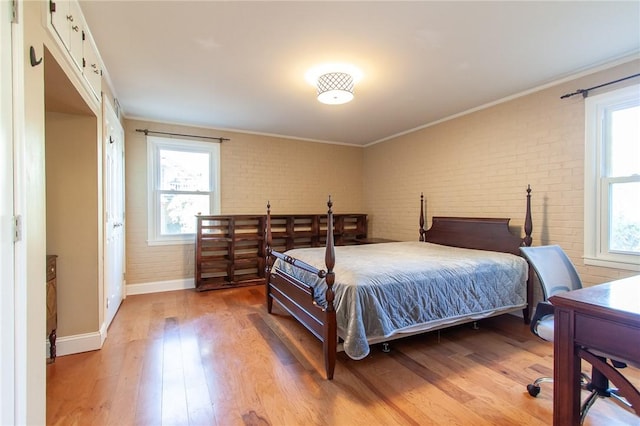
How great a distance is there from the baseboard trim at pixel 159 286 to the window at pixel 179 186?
0.59m

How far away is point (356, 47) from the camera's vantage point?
239cm

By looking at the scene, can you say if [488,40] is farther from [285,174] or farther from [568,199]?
[285,174]

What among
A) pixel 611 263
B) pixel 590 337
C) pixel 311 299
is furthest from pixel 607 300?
pixel 611 263

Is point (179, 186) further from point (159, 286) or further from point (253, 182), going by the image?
point (159, 286)

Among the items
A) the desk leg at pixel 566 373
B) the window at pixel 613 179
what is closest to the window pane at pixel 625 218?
the window at pixel 613 179

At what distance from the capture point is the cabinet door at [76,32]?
5.86 ft

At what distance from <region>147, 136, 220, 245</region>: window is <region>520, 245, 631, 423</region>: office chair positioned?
13.7 feet

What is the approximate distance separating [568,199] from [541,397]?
2006 mm

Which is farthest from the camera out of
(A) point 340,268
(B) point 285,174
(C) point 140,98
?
(B) point 285,174

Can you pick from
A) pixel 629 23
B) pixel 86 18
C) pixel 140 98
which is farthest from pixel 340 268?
pixel 140 98

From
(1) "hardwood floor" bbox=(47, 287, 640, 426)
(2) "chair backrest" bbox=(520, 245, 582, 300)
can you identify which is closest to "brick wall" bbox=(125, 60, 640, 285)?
(2) "chair backrest" bbox=(520, 245, 582, 300)

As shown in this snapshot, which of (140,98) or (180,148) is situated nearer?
(140,98)

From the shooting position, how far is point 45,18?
4.67 feet

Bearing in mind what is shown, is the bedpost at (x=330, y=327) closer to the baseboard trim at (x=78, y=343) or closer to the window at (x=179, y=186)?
the baseboard trim at (x=78, y=343)
